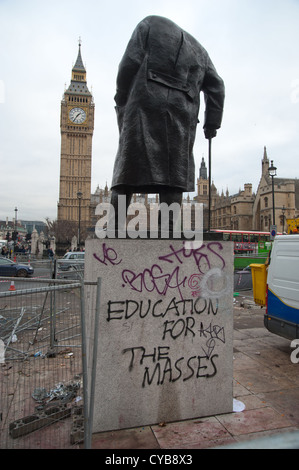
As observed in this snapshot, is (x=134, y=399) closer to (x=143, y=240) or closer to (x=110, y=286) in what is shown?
(x=110, y=286)

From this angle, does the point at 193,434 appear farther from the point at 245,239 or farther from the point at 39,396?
the point at 245,239

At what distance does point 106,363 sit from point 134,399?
0.45m

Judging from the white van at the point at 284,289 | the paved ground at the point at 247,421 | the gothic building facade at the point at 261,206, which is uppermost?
the gothic building facade at the point at 261,206

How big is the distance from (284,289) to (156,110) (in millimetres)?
3845

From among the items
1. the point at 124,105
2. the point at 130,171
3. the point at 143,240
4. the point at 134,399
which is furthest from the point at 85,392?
the point at 124,105

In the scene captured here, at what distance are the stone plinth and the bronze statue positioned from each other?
0.69 metres

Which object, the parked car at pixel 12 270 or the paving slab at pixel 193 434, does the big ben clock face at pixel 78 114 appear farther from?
the paving slab at pixel 193 434

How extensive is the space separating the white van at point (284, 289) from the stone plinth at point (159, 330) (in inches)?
93.3

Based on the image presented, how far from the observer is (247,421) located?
289 cm

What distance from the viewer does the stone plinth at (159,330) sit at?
2684 millimetres

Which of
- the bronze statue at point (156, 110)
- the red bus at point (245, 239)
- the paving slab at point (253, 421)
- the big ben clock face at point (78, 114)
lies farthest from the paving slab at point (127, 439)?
the big ben clock face at point (78, 114)

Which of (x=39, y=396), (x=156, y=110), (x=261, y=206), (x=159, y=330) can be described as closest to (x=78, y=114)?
(x=261, y=206)

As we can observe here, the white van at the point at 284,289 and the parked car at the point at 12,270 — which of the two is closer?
the white van at the point at 284,289
